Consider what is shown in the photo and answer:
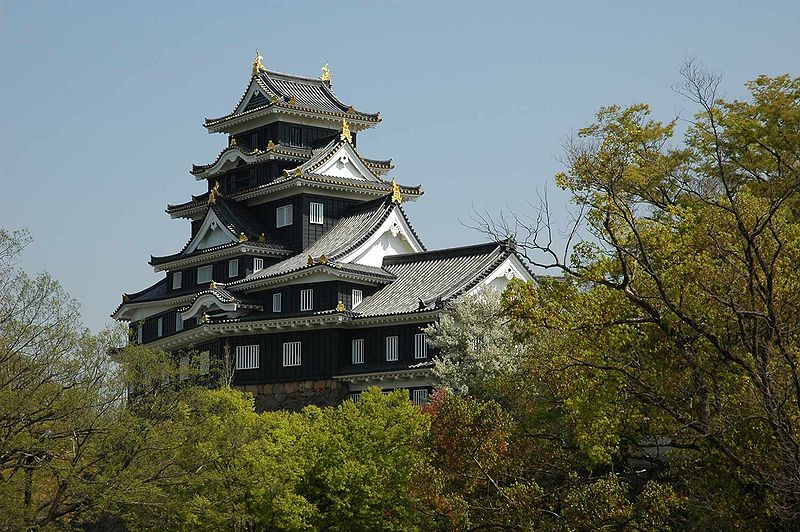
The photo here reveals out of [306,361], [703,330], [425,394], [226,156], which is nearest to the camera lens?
[703,330]

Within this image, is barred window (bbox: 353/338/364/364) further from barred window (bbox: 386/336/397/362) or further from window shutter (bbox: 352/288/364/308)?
window shutter (bbox: 352/288/364/308)

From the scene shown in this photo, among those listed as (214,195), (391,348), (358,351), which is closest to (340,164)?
(214,195)

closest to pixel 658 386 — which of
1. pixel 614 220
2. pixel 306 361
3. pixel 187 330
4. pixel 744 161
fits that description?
pixel 614 220

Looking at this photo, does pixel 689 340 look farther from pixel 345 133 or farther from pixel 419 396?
pixel 345 133

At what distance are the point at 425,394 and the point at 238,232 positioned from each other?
561 inches

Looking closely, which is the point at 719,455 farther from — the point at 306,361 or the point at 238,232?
the point at 238,232

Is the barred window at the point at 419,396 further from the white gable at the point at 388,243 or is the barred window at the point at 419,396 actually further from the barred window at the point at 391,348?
the white gable at the point at 388,243

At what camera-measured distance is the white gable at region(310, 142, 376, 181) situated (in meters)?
58.9

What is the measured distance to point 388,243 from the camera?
185 ft

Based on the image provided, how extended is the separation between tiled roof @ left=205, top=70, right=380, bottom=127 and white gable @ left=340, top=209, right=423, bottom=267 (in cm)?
810

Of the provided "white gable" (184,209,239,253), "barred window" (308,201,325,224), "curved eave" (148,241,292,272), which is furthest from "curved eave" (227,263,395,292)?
"barred window" (308,201,325,224)

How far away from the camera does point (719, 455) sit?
23234 mm

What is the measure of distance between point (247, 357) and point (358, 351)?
5541 millimetres

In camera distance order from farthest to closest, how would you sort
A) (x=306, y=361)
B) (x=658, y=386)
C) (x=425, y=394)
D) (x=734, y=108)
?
1. (x=306, y=361)
2. (x=425, y=394)
3. (x=734, y=108)
4. (x=658, y=386)
